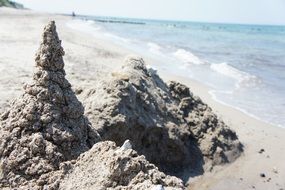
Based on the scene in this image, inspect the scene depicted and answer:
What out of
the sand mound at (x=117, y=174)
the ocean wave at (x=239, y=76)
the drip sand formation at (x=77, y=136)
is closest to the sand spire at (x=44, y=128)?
the drip sand formation at (x=77, y=136)

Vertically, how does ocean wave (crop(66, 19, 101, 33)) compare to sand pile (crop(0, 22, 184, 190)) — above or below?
below

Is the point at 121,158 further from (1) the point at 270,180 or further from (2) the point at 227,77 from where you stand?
(2) the point at 227,77

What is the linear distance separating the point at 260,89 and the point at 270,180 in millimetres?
9793

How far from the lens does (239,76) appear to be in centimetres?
2141

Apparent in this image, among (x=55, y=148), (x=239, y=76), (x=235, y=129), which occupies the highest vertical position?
(x=55, y=148)

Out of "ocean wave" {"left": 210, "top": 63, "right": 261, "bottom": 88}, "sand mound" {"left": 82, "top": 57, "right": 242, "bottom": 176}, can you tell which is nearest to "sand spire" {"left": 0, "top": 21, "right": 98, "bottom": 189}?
"sand mound" {"left": 82, "top": 57, "right": 242, "bottom": 176}

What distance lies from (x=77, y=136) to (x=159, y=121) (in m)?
3.51

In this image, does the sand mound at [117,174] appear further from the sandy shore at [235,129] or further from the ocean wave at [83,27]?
the ocean wave at [83,27]

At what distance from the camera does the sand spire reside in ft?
13.2

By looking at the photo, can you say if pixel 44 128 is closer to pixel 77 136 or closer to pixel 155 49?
pixel 77 136

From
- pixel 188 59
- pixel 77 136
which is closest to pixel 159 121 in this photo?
pixel 77 136

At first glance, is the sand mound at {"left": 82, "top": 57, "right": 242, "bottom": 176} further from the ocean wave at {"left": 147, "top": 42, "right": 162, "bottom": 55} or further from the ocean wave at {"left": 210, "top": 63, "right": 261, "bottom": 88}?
the ocean wave at {"left": 147, "top": 42, "right": 162, "bottom": 55}

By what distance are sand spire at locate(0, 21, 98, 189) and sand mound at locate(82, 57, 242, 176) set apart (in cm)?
217

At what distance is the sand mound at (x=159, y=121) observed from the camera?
6.99m
